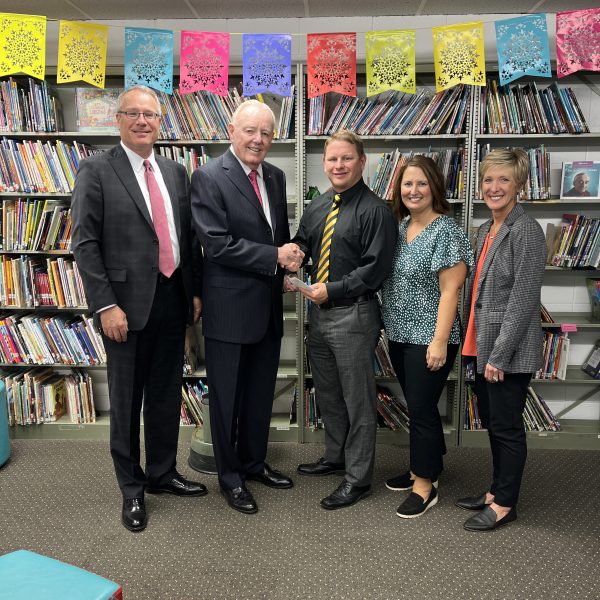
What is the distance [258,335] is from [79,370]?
63.5 inches

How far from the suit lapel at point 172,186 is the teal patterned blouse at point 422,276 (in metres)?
0.93

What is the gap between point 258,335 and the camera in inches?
91.8

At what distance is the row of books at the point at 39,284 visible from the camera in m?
3.09

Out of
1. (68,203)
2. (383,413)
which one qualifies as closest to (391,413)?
(383,413)

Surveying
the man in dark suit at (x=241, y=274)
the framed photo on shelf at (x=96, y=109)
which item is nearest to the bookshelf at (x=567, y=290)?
the man in dark suit at (x=241, y=274)

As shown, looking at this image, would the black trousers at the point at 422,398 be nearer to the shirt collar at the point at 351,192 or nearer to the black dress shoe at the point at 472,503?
the black dress shoe at the point at 472,503

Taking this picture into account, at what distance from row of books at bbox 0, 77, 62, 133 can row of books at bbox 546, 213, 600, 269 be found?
2.88m

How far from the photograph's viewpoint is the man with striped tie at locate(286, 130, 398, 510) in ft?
7.37

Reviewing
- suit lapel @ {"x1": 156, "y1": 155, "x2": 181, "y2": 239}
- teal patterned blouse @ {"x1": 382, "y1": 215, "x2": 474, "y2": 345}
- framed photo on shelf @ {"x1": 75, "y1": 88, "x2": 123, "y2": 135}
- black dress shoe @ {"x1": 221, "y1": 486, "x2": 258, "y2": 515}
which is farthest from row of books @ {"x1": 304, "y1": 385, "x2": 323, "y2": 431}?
framed photo on shelf @ {"x1": 75, "y1": 88, "x2": 123, "y2": 135}

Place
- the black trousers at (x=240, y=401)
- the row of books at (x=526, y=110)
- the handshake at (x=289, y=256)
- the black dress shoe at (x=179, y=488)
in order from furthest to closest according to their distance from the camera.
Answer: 1. the row of books at (x=526, y=110)
2. the black dress shoe at (x=179, y=488)
3. the black trousers at (x=240, y=401)
4. the handshake at (x=289, y=256)

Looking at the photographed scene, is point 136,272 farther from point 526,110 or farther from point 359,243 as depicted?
point 526,110

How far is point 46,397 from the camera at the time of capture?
3.20m

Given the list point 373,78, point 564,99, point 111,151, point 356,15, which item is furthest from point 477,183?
point 111,151

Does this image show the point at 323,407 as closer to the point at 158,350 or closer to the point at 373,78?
the point at 158,350
